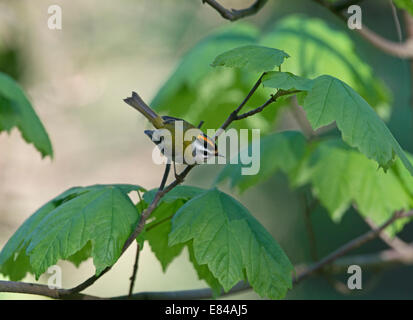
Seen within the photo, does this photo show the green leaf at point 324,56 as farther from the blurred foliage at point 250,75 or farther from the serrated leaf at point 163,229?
Answer: the serrated leaf at point 163,229

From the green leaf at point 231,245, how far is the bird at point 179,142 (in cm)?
12

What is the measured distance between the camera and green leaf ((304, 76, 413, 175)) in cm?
86

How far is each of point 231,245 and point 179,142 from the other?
20 cm

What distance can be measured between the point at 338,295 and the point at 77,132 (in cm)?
224

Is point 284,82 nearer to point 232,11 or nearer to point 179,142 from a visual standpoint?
point 179,142

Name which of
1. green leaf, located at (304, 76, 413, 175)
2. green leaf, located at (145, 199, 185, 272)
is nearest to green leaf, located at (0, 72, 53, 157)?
green leaf, located at (145, 199, 185, 272)

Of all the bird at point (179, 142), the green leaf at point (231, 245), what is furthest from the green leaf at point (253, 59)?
the green leaf at point (231, 245)

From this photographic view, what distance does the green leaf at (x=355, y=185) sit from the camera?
1.57 m

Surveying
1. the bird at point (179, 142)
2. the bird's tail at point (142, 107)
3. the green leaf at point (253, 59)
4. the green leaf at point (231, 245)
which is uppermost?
the green leaf at point (253, 59)

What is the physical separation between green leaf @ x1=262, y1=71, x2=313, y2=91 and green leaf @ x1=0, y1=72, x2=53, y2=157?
668 mm

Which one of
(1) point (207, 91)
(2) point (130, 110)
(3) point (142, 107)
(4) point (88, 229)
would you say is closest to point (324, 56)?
(1) point (207, 91)

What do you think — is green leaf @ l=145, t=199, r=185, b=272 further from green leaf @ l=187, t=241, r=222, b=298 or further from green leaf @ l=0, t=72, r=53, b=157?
green leaf @ l=0, t=72, r=53, b=157
